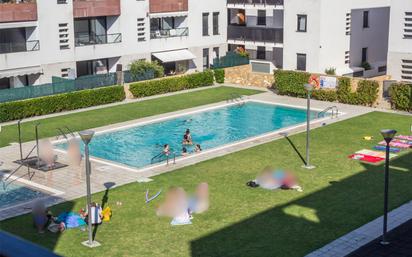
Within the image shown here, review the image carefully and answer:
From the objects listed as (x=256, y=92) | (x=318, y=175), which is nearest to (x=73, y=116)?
(x=256, y=92)

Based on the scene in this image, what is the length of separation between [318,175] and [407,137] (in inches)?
340

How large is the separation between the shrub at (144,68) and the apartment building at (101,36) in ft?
5.93

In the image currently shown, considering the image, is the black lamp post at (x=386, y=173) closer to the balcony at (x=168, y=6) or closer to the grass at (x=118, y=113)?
the grass at (x=118, y=113)

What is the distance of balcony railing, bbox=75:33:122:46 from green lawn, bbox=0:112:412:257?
21.4 meters

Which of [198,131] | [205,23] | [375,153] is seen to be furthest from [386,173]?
[205,23]

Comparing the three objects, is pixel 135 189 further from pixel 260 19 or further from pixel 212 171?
pixel 260 19

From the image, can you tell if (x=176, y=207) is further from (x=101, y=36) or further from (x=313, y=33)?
(x=313, y=33)

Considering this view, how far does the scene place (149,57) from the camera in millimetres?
52281

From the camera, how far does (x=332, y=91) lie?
4384cm

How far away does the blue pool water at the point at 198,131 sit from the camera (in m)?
33.2

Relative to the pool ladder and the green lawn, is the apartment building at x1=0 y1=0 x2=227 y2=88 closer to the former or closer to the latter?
the pool ladder

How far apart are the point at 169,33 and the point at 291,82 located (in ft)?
43.8

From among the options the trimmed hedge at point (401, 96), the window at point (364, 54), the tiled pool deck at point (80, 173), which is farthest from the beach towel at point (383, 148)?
the window at point (364, 54)

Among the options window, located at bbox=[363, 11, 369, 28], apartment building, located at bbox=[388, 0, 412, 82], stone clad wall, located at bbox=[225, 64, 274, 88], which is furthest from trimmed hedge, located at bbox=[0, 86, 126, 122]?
window, located at bbox=[363, 11, 369, 28]
